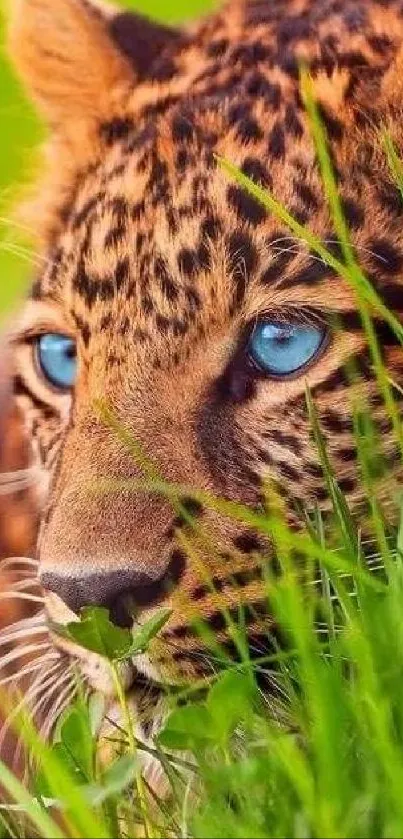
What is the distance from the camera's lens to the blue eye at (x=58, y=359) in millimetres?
3584

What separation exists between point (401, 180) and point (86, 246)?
793mm

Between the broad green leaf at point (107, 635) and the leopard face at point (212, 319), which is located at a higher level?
the leopard face at point (212, 319)

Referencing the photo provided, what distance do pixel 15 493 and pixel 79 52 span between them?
3.50 ft

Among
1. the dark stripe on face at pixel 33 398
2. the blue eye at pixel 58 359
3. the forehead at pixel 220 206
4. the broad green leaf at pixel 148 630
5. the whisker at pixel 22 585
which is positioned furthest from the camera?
the dark stripe on face at pixel 33 398

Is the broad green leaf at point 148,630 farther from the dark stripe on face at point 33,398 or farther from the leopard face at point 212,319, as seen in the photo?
the dark stripe on face at point 33,398

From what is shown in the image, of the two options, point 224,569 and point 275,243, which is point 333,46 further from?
point 224,569

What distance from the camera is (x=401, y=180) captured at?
9.48 feet

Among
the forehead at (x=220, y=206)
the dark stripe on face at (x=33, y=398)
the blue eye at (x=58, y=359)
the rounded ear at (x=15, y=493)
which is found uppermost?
the forehead at (x=220, y=206)

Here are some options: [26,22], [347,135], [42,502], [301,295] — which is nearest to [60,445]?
[42,502]

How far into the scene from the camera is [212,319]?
124 inches

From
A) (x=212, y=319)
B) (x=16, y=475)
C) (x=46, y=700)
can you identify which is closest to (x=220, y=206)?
(x=212, y=319)

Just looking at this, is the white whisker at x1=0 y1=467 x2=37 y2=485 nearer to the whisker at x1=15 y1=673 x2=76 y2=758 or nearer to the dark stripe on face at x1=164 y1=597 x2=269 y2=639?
the whisker at x1=15 y1=673 x2=76 y2=758

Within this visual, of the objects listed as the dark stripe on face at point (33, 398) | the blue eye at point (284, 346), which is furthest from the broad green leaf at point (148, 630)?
the dark stripe on face at point (33, 398)

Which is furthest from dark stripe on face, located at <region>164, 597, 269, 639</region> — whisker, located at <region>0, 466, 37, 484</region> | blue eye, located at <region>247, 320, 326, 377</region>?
whisker, located at <region>0, 466, 37, 484</region>
